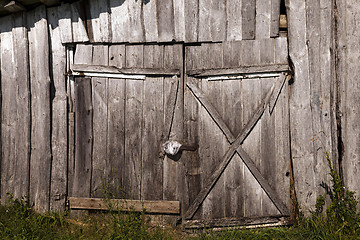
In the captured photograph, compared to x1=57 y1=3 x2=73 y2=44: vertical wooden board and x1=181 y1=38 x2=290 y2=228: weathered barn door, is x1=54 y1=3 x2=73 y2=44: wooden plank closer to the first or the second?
x1=57 y1=3 x2=73 y2=44: vertical wooden board

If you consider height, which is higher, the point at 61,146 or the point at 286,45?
the point at 286,45

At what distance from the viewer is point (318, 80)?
3.62 metres

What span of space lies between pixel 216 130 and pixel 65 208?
8.07 feet

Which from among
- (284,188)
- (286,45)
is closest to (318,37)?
(286,45)

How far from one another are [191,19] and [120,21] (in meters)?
1.02

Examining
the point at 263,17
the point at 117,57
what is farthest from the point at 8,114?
the point at 263,17

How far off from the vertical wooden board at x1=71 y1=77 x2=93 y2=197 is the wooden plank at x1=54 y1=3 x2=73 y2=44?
1.99 feet

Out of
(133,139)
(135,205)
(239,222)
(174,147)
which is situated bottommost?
(239,222)

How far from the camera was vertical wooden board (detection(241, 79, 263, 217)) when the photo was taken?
12.1ft

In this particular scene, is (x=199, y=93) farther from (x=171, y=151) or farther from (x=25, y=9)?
(x=25, y=9)

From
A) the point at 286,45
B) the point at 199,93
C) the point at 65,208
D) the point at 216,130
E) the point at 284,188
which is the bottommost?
the point at 65,208

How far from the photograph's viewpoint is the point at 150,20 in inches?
147

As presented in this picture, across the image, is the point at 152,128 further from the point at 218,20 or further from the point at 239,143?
the point at 218,20

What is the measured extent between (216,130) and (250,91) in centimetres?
73
